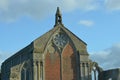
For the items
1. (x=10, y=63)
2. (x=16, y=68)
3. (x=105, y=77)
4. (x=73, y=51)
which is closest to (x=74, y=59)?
(x=73, y=51)

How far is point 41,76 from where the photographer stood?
56.6 metres

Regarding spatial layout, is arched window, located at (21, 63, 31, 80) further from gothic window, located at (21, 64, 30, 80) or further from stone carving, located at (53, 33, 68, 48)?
stone carving, located at (53, 33, 68, 48)

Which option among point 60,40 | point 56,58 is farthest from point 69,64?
point 60,40

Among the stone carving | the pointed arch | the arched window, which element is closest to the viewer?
the arched window

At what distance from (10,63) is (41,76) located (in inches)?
579

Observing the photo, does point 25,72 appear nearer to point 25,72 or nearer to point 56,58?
point 25,72

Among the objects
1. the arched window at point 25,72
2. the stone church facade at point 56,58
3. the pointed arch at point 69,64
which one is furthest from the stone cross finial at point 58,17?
the arched window at point 25,72

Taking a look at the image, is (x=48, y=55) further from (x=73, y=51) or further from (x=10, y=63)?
(x=10, y=63)

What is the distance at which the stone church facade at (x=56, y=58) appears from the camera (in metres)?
56.7

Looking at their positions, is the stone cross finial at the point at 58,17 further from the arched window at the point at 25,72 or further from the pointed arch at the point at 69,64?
the arched window at the point at 25,72

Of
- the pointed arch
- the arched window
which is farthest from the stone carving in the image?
the arched window

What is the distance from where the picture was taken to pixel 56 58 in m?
58.8

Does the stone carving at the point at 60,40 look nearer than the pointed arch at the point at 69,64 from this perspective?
No

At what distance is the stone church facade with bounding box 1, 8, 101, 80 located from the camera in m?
56.7
